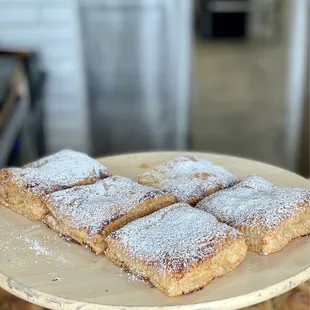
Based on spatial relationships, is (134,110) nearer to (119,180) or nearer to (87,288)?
(119,180)

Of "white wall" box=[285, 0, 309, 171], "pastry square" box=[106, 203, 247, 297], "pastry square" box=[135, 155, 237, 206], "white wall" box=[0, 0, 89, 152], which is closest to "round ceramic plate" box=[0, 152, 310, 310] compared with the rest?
"pastry square" box=[106, 203, 247, 297]

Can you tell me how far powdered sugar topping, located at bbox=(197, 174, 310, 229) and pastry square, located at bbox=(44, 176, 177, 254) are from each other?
0.31 ft

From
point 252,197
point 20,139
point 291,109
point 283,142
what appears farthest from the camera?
point 291,109

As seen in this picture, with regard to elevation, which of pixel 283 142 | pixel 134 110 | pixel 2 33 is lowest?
pixel 283 142

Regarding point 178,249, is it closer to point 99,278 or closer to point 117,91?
point 99,278

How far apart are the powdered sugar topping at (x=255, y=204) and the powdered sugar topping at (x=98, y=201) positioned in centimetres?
11

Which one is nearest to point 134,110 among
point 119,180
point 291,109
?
point 291,109

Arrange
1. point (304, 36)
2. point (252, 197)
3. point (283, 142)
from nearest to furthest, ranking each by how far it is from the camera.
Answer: point (252, 197) < point (283, 142) < point (304, 36)

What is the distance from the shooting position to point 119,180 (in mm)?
1076

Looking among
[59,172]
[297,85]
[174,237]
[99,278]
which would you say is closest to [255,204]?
[174,237]

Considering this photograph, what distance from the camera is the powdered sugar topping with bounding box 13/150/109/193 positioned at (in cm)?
108

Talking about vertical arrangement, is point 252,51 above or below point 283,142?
above

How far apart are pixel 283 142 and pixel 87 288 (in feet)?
7.94

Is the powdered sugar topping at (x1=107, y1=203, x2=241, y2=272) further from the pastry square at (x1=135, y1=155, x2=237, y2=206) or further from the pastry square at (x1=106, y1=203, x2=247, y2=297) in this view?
the pastry square at (x1=135, y1=155, x2=237, y2=206)
